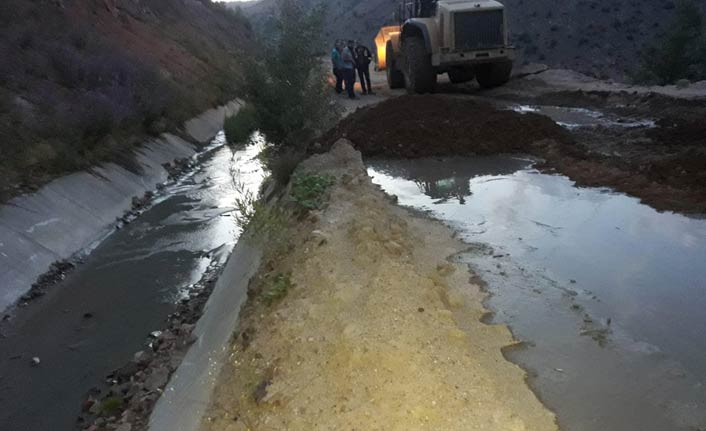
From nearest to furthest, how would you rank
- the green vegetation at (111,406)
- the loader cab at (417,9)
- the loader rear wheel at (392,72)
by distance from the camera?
the green vegetation at (111,406) < the loader cab at (417,9) < the loader rear wheel at (392,72)

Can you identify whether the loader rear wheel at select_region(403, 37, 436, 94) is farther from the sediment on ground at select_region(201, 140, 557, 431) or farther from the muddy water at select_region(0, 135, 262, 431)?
the sediment on ground at select_region(201, 140, 557, 431)

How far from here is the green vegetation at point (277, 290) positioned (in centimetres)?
626

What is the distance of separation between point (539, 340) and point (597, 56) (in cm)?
4217

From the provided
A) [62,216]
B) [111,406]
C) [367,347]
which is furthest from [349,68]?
[367,347]

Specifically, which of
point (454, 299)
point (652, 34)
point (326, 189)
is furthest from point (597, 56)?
point (454, 299)

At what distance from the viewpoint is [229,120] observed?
20156 millimetres

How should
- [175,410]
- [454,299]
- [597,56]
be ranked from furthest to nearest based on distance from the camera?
1. [597,56]
2. [454,299]
3. [175,410]

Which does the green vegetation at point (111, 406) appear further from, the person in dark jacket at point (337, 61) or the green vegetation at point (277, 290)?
the person in dark jacket at point (337, 61)

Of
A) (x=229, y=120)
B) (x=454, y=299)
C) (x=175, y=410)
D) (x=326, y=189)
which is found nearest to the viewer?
(x=175, y=410)

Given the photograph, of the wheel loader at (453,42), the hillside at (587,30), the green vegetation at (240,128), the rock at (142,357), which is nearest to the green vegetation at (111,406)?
the rock at (142,357)

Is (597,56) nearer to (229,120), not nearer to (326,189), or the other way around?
(229,120)

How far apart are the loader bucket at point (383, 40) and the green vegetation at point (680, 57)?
441 inches

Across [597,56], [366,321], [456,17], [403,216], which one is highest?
[456,17]

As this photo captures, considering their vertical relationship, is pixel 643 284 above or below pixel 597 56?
above
